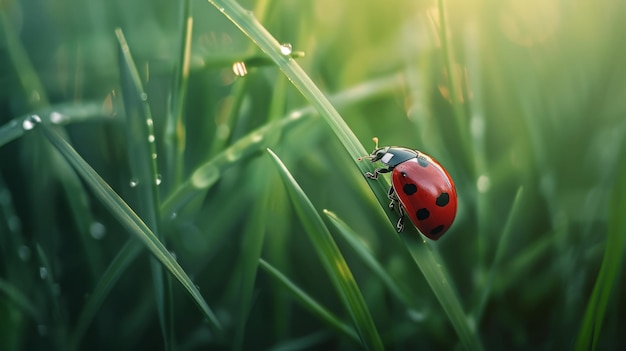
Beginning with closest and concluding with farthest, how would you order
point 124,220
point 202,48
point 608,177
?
point 124,220
point 608,177
point 202,48

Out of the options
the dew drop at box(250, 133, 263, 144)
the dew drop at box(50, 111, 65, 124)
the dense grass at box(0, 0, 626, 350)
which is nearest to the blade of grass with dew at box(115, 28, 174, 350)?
the dense grass at box(0, 0, 626, 350)

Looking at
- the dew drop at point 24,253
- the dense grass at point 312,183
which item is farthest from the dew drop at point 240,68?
the dew drop at point 24,253

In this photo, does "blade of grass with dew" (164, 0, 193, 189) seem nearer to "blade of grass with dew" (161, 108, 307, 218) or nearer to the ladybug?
"blade of grass with dew" (161, 108, 307, 218)

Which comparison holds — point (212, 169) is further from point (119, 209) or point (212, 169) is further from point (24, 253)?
point (24, 253)

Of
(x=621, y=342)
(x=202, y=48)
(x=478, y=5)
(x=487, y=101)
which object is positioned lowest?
(x=621, y=342)

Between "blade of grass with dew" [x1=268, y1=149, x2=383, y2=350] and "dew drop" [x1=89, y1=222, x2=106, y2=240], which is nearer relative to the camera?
"blade of grass with dew" [x1=268, y1=149, x2=383, y2=350]

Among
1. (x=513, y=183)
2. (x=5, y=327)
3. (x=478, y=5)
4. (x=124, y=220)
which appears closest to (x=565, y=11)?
(x=478, y=5)

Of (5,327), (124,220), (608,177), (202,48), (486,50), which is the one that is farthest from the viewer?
(202,48)

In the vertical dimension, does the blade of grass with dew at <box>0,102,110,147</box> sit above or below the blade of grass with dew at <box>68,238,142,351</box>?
above

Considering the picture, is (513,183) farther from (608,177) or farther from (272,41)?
(272,41)
